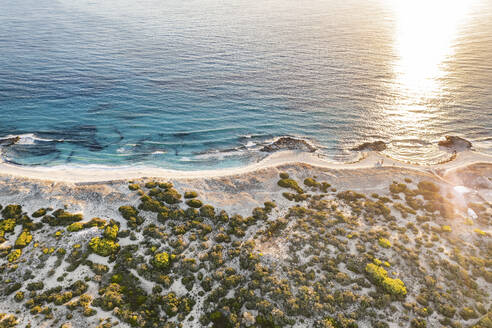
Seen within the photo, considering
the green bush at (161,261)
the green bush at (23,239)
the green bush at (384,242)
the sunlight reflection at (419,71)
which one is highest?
the sunlight reflection at (419,71)

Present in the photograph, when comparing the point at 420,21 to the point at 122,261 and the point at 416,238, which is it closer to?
the point at 416,238

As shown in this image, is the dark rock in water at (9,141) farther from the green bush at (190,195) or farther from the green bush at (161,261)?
the green bush at (161,261)

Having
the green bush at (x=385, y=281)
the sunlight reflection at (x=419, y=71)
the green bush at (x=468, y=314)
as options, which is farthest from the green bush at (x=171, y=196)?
the sunlight reflection at (x=419, y=71)

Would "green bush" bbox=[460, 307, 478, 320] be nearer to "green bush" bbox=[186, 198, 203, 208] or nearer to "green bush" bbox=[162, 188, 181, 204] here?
"green bush" bbox=[186, 198, 203, 208]

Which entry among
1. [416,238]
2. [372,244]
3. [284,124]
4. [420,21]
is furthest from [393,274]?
[420,21]

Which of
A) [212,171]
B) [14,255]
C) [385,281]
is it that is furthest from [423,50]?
[14,255]

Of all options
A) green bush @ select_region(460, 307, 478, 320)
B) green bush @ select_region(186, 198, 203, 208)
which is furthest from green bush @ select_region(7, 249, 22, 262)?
green bush @ select_region(460, 307, 478, 320)
